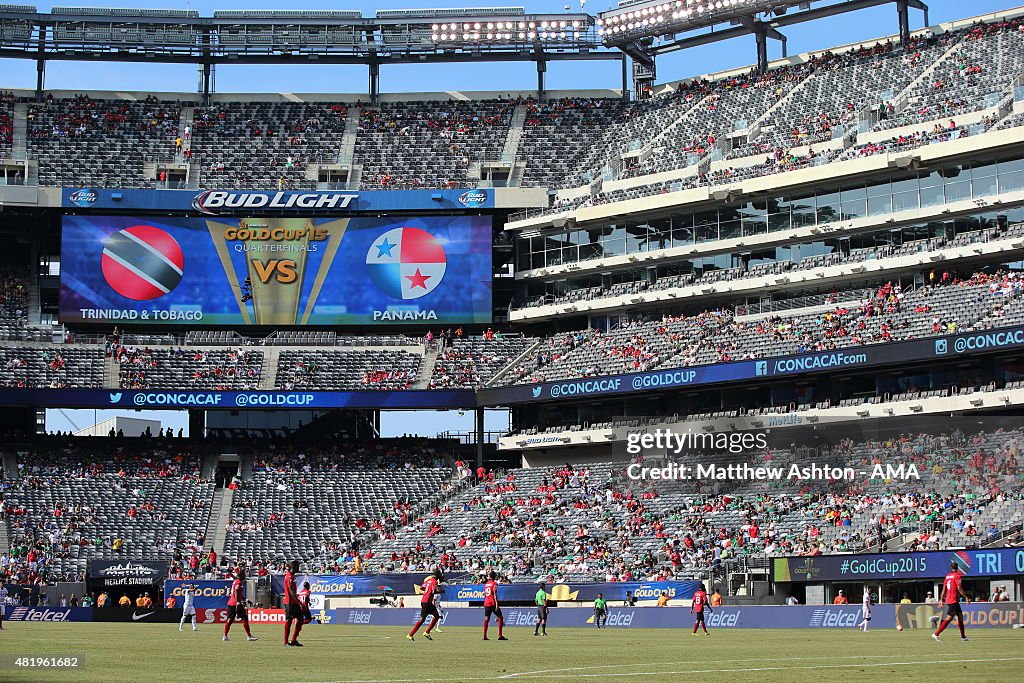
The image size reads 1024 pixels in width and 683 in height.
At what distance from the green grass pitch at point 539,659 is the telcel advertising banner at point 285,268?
45.6 metres

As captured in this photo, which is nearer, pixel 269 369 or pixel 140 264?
pixel 269 369

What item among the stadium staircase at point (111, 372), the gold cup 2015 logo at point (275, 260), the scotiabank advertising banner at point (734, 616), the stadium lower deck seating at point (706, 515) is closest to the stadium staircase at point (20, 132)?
the gold cup 2015 logo at point (275, 260)

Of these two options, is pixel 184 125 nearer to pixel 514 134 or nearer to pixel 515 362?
pixel 514 134

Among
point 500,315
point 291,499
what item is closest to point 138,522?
point 291,499

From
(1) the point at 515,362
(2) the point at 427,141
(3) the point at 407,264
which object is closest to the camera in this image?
(1) the point at 515,362

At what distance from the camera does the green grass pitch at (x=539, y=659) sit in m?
19.6

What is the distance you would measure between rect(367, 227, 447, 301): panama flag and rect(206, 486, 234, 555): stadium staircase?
15.7 meters

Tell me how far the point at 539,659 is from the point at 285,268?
5902 cm

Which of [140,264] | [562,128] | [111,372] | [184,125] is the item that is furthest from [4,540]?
[562,128]

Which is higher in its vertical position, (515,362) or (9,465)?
(515,362)

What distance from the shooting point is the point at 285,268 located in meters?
81.6

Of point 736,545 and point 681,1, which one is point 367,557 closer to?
point 736,545

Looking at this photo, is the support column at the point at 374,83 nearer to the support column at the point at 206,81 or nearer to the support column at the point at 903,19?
the support column at the point at 206,81

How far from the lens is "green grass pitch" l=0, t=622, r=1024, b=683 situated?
19562 millimetres
